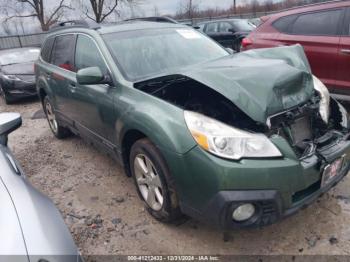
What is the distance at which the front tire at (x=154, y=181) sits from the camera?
7.72ft

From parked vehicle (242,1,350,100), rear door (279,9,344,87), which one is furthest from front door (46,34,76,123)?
rear door (279,9,344,87)

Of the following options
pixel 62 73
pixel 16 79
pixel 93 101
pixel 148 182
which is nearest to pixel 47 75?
pixel 62 73

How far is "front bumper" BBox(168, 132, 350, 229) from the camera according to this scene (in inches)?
75.6

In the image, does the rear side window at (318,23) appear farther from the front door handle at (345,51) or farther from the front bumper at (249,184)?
the front bumper at (249,184)

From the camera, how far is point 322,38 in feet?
15.2

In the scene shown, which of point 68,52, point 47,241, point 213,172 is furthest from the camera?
point 68,52

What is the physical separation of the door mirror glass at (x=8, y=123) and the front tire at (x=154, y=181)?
962 millimetres

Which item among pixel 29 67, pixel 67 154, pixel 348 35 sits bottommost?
pixel 67 154

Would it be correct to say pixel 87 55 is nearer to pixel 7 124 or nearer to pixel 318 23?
pixel 7 124

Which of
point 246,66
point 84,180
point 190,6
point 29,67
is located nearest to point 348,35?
point 246,66

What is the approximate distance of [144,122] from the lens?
7.90ft

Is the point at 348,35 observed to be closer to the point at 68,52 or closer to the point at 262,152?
the point at 262,152

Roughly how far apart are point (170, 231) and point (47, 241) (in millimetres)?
1328

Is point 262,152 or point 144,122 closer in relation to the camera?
point 262,152
